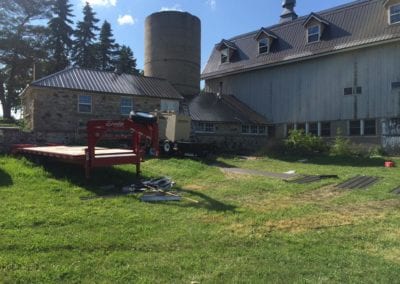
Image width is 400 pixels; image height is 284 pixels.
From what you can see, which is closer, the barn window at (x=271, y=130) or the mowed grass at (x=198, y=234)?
the mowed grass at (x=198, y=234)

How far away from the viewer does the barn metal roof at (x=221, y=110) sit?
26.7 metres

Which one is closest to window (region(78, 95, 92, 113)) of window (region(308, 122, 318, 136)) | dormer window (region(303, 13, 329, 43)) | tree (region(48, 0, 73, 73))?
window (region(308, 122, 318, 136))

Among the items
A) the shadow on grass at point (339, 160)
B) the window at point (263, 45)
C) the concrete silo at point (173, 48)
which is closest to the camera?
the shadow on grass at point (339, 160)

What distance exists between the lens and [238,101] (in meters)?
31.0

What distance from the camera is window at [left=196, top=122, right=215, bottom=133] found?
1031 inches

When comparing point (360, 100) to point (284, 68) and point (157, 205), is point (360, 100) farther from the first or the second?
point (157, 205)

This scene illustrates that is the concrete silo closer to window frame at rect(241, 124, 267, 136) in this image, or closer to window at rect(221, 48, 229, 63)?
window at rect(221, 48, 229, 63)

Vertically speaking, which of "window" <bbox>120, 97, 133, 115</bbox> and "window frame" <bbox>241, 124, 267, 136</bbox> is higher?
"window" <bbox>120, 97, 133, 115</bbox>

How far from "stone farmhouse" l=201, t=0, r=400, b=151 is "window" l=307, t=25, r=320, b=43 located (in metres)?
0.07

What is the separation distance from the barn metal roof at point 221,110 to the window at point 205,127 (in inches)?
14.4

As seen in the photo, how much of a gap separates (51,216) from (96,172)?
4.47 m

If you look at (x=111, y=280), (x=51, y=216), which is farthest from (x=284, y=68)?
(x=111, y=280)

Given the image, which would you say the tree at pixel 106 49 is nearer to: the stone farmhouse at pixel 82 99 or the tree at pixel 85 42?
the tree at pixel 85 42

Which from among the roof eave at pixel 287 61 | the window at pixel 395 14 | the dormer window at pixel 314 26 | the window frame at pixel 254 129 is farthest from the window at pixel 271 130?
the window at pixel 395 14
